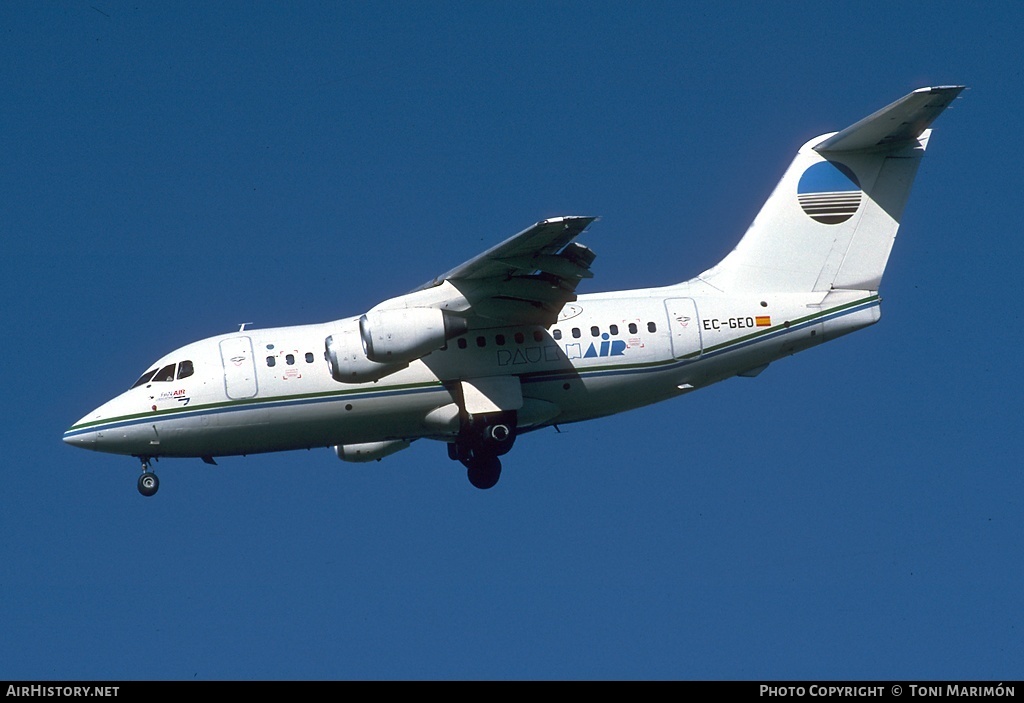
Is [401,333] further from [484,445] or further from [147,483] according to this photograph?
[147,483]

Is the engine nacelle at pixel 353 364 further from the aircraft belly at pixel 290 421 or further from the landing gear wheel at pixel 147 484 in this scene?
the landing gear wheel at pixel 147 484

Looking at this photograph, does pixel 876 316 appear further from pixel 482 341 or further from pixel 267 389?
pixel 267 389

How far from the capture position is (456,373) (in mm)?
21891

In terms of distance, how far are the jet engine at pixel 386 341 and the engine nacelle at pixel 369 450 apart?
9.16 feet

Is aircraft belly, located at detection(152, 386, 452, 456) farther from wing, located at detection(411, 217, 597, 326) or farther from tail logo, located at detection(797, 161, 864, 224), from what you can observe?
tail logo, located at detection(797, 161, 864, 224)

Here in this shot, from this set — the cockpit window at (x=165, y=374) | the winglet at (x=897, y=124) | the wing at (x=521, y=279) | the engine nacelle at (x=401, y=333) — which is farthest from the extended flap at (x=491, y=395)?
the winglet at (x=897, y=124)

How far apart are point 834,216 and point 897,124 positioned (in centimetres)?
155

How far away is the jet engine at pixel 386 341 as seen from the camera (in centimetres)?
2072

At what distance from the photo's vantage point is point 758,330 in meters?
22.4


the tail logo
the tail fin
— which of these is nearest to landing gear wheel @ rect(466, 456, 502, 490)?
the tail fin

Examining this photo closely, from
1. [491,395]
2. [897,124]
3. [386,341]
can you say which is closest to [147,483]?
[386,341]
